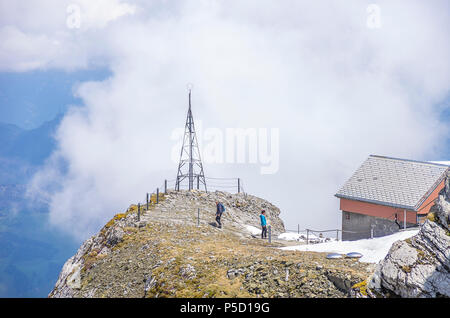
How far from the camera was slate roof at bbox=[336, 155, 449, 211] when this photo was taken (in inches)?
1196

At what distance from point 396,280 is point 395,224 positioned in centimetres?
1961

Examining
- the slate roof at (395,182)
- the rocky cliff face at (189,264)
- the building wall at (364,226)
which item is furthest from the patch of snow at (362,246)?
the slate roof at (395,182)

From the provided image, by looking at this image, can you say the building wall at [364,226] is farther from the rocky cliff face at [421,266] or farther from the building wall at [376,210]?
the rocky cliff face at [421,266]

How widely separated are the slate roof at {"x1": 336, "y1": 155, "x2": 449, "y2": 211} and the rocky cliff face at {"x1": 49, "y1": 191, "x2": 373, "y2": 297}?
9.72 m

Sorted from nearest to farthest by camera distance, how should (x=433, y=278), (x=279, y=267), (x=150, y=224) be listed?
(x=433, y=278)
(x=279, y=267)
(x=150, y=224)

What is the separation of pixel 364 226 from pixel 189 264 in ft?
57.4

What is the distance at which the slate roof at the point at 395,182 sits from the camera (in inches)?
1196

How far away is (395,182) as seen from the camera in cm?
3238

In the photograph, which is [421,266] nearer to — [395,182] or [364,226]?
[364,226]

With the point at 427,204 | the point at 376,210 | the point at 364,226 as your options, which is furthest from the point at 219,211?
the point at 427,204
